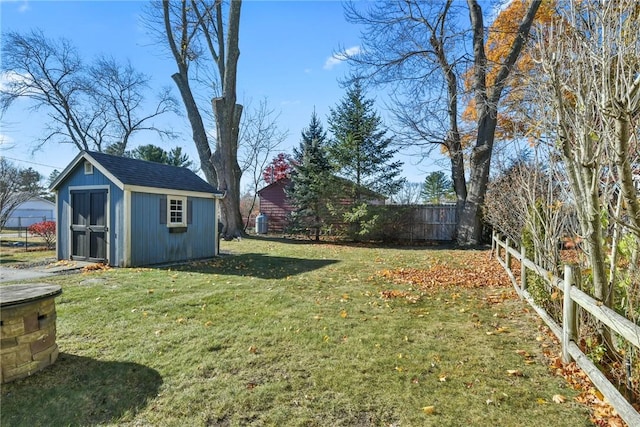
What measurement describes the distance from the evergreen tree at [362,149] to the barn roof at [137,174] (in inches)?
270

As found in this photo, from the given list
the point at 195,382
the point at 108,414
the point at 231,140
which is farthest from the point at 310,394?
the point at 231,140

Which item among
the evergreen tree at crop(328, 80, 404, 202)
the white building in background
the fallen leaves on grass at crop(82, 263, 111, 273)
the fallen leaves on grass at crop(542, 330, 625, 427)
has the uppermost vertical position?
the evergreen tree at crop(328, 80, 404, 202)

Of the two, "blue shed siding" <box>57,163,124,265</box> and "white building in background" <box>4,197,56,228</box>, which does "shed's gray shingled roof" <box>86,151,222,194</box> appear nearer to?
"blue shed siding" <box>57,163,124,265</box>

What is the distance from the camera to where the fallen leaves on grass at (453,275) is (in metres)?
6.71

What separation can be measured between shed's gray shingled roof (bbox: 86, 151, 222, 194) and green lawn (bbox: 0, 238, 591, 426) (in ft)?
12.0

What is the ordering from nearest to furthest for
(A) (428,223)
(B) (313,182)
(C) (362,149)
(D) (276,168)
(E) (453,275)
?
(E) (453,275), (A) (428,223), (C) (362,149), (B) (313,182), (D) (276,168)

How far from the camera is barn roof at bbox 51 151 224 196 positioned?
28.7ft

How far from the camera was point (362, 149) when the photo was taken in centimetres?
1598

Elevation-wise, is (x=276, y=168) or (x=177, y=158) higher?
(x=177, y=158)

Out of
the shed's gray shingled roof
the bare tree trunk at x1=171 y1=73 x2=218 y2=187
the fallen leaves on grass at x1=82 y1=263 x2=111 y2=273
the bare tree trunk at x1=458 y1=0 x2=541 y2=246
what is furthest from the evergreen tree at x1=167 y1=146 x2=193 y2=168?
the bare tree trunk at x1=458 y1=0 x2=541 y2=246

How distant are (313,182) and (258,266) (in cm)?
797

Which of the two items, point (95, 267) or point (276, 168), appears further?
point (276, 168)

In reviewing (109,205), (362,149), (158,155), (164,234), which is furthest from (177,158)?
(109,205)

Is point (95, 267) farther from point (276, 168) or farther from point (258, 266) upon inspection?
point (276, 168)
